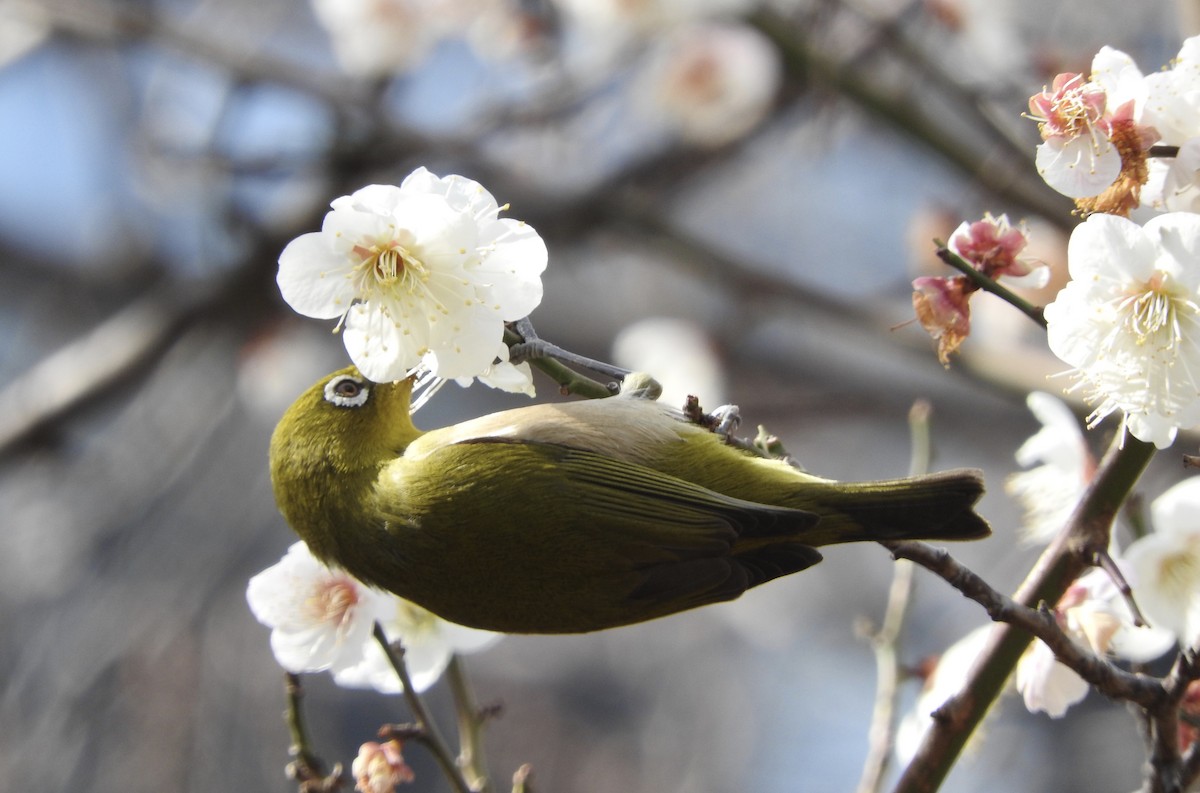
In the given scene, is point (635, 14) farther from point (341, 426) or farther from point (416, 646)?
point (416, 646)

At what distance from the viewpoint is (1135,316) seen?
1.43 metres

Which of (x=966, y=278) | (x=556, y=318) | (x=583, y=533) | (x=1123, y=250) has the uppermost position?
(x=1123, y=250)

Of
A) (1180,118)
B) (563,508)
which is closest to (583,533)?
(563,508)

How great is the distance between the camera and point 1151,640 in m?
1.76

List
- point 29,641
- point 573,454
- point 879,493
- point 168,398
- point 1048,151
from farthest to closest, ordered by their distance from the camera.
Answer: point 29,641
point 168,398
point 573,454
point 879,493
point 1048,151

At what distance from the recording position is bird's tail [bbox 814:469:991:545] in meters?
1.73

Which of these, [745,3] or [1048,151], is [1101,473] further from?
[745,3]

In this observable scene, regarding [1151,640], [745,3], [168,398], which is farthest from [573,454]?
[168,398]

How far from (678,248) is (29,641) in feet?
11.3

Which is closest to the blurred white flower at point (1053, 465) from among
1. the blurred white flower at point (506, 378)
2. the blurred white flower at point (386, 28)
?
the blurred white flower at point (506, 378)

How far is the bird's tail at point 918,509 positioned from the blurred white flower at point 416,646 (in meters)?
0.52

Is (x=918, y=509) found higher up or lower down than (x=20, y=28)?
higher up

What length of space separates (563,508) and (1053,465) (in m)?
0.79

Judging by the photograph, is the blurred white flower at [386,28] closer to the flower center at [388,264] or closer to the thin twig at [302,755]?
the flower center at [388,264]
